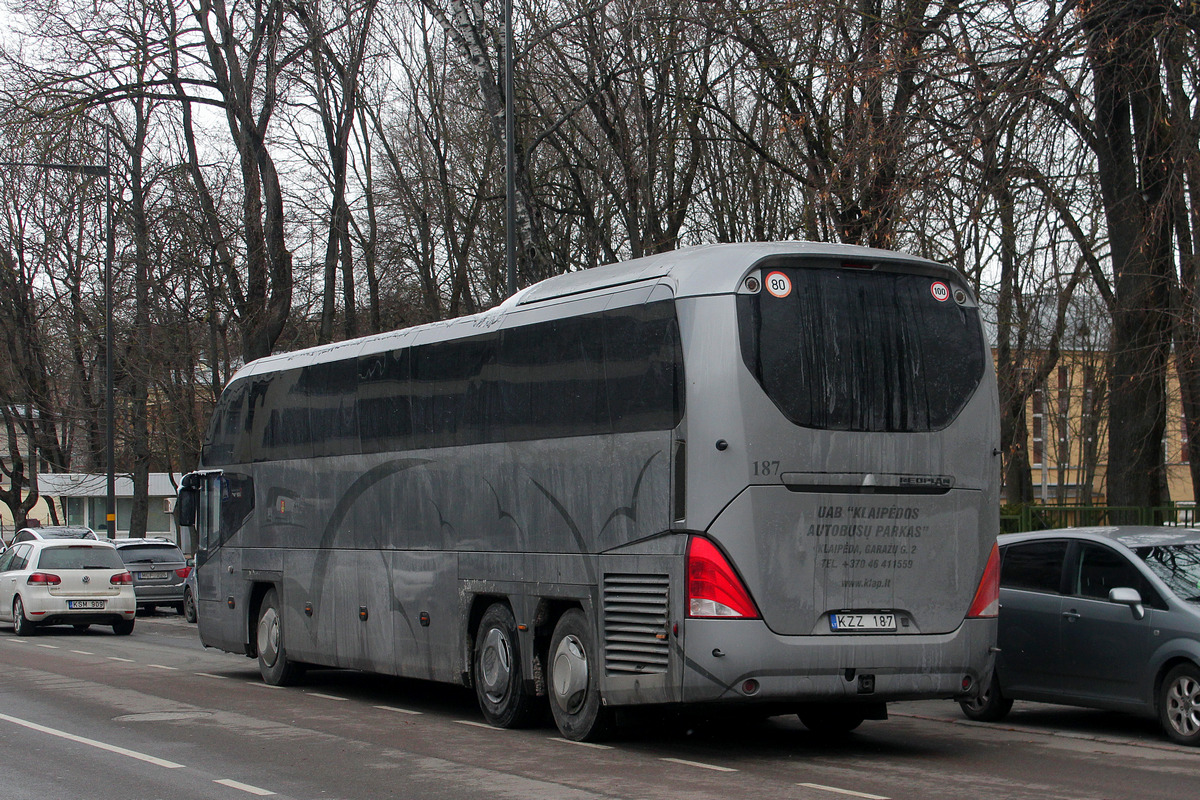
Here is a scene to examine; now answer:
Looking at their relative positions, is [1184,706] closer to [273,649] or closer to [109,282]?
[273,649]

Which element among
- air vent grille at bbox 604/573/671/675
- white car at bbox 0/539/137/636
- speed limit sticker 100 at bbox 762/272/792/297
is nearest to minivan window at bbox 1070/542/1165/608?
speed limit sticker 100 at bbox 762/272/792/297

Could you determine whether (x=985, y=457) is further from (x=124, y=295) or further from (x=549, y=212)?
(x=124, y=295)

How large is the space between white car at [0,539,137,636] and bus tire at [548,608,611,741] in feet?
51.7

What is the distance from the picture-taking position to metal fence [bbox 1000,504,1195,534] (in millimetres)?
18734

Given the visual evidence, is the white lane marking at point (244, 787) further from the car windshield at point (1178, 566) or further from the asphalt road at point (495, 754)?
the car windshield at point (1178, 566)

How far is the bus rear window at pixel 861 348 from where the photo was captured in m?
9.99

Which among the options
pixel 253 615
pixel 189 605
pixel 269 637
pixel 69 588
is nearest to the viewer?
pixel 269 637

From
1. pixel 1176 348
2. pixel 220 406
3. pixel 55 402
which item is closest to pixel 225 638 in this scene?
pixel 220 406

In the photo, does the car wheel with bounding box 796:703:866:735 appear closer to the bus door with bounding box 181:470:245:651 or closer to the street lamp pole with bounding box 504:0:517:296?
the bus door with bounding box 181:470:245:651

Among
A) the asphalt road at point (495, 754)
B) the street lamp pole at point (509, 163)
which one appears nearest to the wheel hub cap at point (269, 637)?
the asphalt road at point (495, 754)

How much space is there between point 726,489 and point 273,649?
27.7 ft

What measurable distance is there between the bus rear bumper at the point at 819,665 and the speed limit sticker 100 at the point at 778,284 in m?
2.27

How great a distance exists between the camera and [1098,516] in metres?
21.7

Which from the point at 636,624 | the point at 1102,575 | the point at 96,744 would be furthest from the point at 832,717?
the point at 96,744
